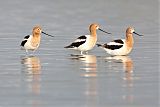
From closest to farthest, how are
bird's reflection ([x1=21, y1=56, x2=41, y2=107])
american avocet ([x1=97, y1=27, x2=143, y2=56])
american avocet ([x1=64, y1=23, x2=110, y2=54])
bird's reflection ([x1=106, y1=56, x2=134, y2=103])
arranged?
bird's reflection ([x1=106, y1=56, x2=134, y2=103]) < bird's reflection ([x1=21, y1=56, x2=41, y2=107]) < american avocet ([x1=97, y1=27, x2=143, y2=56]) < american avocet ([x1=64, y1=23, x2=110, y2=54])

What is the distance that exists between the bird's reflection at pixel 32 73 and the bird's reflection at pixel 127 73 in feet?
5.26

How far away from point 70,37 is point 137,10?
18.7 metres

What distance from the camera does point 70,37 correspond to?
28359mm

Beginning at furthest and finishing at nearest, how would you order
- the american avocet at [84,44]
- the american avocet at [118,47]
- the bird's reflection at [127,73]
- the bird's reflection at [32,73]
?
the american avocet at [84,44], the american avocet at [118,47], the bird's reflection at [32,73], the bird's reflection at [127,73]

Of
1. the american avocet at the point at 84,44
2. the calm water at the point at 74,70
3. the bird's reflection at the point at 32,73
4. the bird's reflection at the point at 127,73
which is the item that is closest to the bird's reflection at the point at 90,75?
the calm water at the point at 74,70

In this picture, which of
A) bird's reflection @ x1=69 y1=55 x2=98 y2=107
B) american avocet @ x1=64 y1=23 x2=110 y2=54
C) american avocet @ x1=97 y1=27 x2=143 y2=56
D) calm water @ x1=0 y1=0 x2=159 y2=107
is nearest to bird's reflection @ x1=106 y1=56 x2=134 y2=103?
calm water @ x1=0 y1=0 x2=159 y2=107

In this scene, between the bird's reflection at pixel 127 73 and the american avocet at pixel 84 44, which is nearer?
the bird's reflection at pixel 127 73

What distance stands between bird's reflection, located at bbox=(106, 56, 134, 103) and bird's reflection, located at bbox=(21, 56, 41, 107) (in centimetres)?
160

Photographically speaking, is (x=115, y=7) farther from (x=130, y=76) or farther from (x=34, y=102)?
(x=34, y=102)

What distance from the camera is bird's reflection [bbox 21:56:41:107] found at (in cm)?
1443

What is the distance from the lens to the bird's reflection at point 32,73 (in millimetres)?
14430

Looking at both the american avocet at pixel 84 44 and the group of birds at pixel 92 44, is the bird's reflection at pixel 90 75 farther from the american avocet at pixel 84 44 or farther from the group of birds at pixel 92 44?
the american avocet at pixel 84 44

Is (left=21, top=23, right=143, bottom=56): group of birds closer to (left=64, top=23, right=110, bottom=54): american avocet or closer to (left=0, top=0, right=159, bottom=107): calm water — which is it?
(left=64, top=23, right=110, bottom=54): american avocet

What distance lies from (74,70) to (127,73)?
1.36 m
